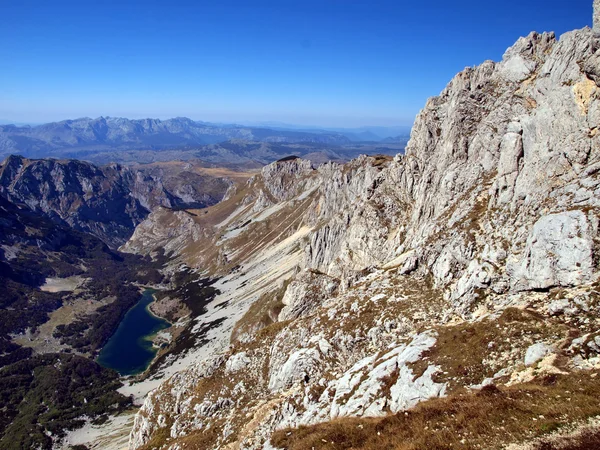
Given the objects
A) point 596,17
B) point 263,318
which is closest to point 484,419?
point 596,17

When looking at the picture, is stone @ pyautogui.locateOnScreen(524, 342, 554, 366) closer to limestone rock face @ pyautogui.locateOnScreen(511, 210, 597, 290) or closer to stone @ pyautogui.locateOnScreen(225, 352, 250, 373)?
limestone rock face @ pyautogui.locateOnScreen(511, 210, 597, 290)

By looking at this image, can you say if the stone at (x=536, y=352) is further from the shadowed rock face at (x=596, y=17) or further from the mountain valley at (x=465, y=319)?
the shadowed rock face at (x=596, y=17)

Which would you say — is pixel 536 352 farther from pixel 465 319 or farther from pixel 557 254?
pixel 465 319

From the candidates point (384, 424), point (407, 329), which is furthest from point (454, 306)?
point (384, 424)

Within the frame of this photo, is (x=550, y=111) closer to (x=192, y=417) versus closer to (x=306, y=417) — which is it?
(x=306, y=417)

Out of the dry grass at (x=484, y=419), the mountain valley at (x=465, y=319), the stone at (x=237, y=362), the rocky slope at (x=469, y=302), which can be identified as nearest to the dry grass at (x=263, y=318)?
the mountain valley at (x=465, y=319)
